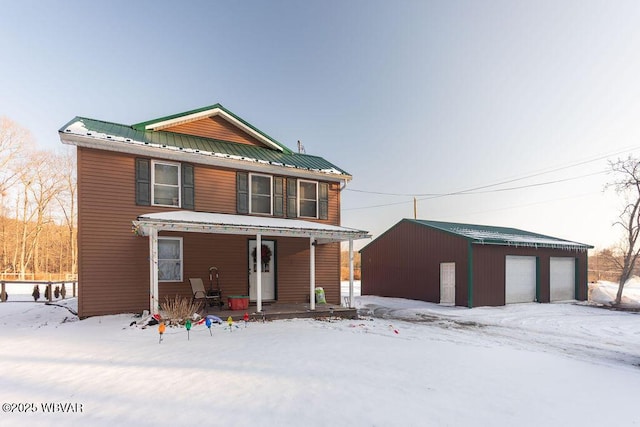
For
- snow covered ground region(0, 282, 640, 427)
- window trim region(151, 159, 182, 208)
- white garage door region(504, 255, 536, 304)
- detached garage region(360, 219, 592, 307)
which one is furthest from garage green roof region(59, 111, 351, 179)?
white garage door region(504, 255, 536, 304)

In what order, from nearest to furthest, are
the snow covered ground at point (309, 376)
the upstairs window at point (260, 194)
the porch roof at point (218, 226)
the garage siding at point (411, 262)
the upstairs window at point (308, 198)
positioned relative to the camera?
the snow covered ground at point (309, 376) → the porch roof at point (218, 226) → the upstairs window at point (260, 194) → the upstairs window at point (308, 198) → the garage siding at point (411, 262)

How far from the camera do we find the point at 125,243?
10078 millimetres

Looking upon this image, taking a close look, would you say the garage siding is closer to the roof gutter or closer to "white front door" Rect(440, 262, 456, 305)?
"white front door" Rect(440, 262, 456, 305)

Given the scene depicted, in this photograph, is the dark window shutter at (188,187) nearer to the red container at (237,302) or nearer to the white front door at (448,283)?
the red container at (237,302)

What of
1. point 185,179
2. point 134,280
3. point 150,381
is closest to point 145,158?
point 185,179

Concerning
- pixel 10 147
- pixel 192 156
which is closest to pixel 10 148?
pixel 10 147

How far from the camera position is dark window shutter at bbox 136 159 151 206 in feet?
33.9

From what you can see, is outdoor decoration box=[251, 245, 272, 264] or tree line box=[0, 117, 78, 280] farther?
tree line box=[0, 117, 78, 280]

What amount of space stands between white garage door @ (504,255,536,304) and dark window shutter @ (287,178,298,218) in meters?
10.4

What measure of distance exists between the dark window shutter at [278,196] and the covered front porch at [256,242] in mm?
498

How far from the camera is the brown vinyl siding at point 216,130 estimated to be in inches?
485

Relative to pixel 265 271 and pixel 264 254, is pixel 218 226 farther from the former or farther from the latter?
pixel 265 271

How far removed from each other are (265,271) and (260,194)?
9.04 feet

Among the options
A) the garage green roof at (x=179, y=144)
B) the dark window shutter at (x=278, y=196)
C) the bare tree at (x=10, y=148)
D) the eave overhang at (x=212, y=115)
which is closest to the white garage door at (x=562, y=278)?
the garage green roof at (x=179, y=144)
